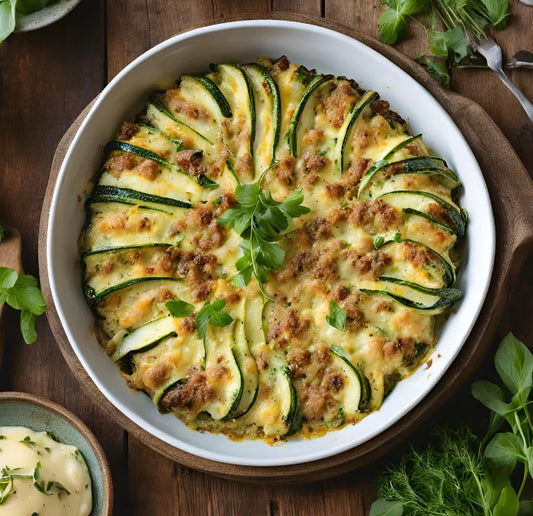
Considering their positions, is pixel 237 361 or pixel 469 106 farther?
pixel 469 106

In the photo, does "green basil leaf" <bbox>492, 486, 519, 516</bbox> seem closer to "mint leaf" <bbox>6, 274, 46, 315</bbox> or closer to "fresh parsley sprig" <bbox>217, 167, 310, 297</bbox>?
"fresh parsley sprig" <bbox>217, 167, 310, 297</bbox>

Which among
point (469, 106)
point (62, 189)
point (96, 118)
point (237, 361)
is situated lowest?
point (237, 361)

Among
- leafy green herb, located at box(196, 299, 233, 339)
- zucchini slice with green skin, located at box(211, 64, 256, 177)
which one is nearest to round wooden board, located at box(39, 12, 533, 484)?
zucchini slice with green skin, located at box(211, 64, 256, 177)

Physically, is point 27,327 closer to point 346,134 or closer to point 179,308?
point 179,308

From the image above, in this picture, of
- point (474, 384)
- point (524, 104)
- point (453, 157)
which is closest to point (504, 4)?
point (524, 104)

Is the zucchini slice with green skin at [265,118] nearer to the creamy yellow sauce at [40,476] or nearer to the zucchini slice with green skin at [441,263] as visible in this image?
the zucchini slice with green skin at [441,263]

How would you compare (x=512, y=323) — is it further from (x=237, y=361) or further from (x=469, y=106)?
(x=237, y=361)

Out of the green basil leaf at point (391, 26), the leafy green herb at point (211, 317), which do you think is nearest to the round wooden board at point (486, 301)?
the green basil leaf at point (391, 26)
